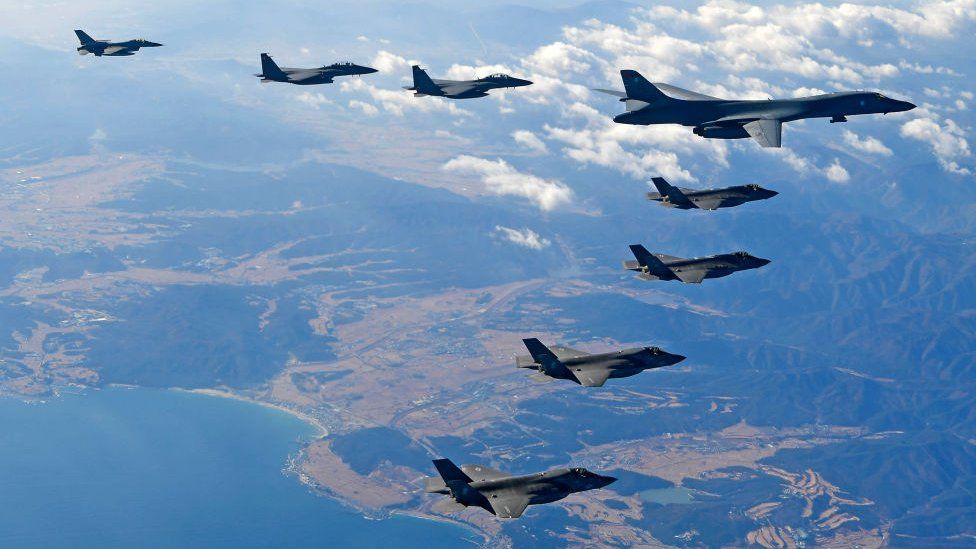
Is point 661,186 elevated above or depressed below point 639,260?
above

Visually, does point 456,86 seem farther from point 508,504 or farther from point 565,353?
point 508,504

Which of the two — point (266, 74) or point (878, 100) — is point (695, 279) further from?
point (266, 74)

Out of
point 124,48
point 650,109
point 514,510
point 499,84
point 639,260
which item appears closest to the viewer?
point 514,510

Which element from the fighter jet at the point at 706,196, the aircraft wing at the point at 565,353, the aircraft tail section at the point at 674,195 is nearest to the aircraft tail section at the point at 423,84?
the fighter jet at the point at 706,196

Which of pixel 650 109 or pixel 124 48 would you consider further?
pixel 124 48

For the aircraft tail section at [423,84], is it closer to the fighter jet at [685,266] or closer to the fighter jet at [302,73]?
the fighter jet at [302,73]

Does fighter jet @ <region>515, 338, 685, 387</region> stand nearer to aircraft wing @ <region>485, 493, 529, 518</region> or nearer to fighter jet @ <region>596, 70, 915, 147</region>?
aircraft wing @ <region>485, 493, 529, 518</region>

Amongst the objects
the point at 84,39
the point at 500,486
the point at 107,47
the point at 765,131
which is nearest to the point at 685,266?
the point at 765,131

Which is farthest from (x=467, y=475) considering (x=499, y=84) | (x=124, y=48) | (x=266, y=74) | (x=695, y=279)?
(x=124, y=48)
